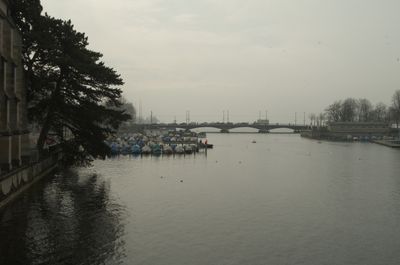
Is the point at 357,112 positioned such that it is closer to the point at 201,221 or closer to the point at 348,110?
the point at 348,110

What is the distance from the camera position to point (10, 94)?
37062 mm

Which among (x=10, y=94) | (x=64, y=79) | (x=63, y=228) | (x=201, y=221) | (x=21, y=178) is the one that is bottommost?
(x=201, y=221)

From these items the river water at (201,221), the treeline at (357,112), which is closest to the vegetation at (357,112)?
the treeline at (357,112)

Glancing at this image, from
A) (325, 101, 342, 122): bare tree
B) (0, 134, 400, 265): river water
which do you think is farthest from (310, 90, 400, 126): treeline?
(0, 134, 400, 265): river water

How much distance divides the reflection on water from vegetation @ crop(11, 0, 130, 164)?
8408 millimetres

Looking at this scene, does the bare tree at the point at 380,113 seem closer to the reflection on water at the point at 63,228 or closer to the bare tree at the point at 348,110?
the bare tree at the point at 348,110

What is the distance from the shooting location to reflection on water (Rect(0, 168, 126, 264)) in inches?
814

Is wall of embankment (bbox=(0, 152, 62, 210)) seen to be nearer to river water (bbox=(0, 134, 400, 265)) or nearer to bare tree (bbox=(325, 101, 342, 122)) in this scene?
river water (bbox=(0, 134, 400, 265))

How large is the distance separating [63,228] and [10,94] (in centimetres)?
1608

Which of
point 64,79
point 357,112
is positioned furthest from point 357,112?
point 64,79

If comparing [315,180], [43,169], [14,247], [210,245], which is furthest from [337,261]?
[43,169]

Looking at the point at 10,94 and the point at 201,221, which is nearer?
the point at 201,221

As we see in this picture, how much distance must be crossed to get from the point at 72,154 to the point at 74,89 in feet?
20.9

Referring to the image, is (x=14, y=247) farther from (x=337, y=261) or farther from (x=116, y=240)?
(x=337, y=261)
